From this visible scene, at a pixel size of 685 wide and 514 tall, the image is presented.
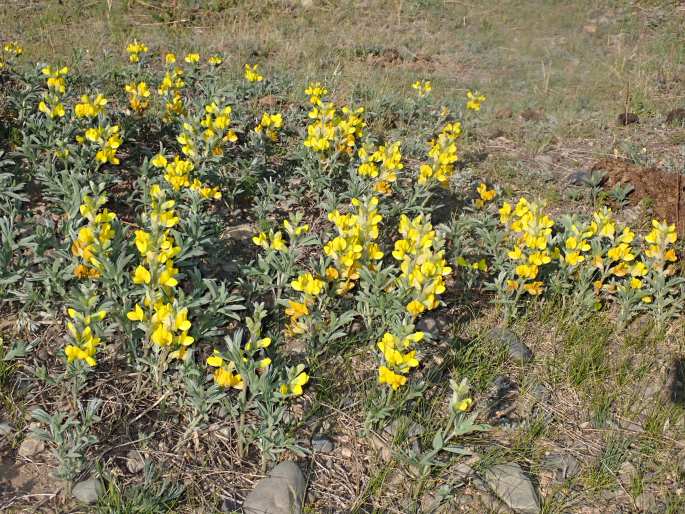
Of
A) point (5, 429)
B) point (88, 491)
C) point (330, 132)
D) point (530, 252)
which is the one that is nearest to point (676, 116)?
point (530, 252)

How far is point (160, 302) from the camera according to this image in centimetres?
230

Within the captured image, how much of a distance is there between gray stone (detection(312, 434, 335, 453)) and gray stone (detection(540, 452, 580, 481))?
91 cm

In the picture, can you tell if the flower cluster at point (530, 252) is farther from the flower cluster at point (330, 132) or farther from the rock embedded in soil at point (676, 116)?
the rock embedded in soil at point (676, 116)

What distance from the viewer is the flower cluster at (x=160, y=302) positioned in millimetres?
2176

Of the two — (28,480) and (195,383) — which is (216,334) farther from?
(28,480)

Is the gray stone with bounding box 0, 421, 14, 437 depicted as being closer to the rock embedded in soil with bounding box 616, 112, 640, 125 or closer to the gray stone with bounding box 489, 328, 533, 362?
the gray stone with bounding box 489, 328, 533, 362

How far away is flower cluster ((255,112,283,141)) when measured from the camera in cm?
413

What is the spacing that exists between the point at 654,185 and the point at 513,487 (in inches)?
131

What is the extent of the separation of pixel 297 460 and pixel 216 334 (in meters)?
0.68

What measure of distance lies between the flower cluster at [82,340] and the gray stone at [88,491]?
422 mm

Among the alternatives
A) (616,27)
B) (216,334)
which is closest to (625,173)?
(216,334)

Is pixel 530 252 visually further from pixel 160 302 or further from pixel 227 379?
pixel 160 302

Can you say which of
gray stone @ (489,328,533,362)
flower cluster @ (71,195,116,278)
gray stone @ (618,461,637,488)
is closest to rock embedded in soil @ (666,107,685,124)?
gray stone @ (489,328,533,362)

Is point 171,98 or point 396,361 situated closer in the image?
point 396,361
